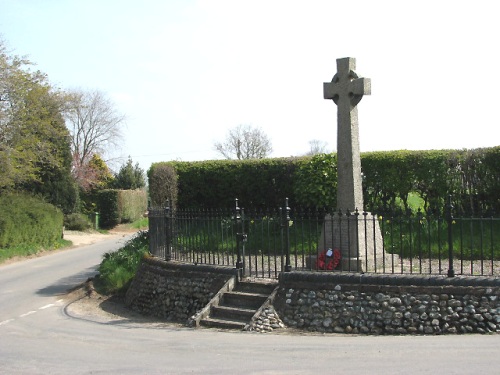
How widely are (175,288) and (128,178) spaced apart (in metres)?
42.0

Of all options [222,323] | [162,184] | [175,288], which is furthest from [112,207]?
[222,323]

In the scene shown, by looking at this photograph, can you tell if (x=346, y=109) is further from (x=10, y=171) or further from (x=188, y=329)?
(x=10, y=171)

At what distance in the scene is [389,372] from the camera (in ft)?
21.5

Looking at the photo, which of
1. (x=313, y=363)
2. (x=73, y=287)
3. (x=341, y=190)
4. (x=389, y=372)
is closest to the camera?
(x=389, y=372)

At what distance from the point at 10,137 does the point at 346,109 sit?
809 inches

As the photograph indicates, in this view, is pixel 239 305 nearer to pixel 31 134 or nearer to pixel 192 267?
pixel 192 267

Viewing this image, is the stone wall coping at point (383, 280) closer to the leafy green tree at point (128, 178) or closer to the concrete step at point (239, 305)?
the concrete step at point (239, 305)

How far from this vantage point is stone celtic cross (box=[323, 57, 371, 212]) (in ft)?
35.9

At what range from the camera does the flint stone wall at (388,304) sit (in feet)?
28.1

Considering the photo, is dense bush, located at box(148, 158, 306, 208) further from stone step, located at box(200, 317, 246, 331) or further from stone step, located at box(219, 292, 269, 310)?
stone step, located at box(200, 317, 246, 331)

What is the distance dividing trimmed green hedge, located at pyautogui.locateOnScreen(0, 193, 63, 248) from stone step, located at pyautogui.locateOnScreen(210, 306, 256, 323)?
664 inches

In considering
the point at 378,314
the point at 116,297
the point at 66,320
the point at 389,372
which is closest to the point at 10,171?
the point at 116,297

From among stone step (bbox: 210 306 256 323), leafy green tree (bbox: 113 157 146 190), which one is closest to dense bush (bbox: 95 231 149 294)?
stone step (bbox: 210 306 256 323)

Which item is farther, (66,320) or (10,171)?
(10,171)
